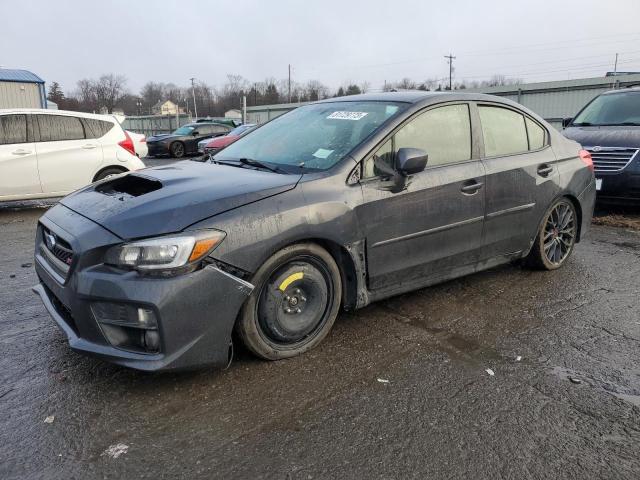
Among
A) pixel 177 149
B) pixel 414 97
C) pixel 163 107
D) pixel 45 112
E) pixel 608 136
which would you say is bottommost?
pixel 177 149

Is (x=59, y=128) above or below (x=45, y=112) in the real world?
below

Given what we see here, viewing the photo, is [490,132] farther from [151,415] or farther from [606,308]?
[151,415]

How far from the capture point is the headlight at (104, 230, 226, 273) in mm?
2607

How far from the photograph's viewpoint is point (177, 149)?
68.8 feet

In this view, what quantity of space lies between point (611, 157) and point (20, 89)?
26.6m

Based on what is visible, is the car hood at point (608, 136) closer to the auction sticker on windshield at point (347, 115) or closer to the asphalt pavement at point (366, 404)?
the asphalt pavement at point (366, 404)

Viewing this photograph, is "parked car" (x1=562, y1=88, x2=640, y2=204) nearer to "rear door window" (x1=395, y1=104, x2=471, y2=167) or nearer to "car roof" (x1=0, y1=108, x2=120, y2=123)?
"rear door window" (x1=395, y1=104, x2=471, y2=167)

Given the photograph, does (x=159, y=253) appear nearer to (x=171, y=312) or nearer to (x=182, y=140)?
(x=171, y=312)

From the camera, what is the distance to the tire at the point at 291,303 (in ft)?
9.68

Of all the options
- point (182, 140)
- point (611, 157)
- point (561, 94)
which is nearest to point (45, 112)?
point (611, 157)

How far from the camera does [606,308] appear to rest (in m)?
4.06

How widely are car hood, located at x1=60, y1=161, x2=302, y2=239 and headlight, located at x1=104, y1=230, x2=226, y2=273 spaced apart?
0.06 metres

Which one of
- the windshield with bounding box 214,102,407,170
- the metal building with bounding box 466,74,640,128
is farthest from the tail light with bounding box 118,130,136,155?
the metal building with bounding box 466,74,640,128

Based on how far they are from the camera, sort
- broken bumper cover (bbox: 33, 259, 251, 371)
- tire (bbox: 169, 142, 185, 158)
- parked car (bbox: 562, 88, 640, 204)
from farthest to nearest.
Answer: tire (bbox: 169, 142, 185, 158) < parked car (bbox: 562, 88, 640, 204) < broken bumper cover (bbox: 33, 259, 251, 371)
